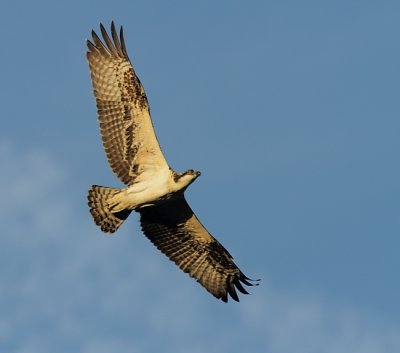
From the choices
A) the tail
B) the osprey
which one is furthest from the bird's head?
the tail

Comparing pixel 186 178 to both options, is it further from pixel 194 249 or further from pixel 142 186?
pixel 194 249

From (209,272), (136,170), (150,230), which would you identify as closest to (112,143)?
(136,170)

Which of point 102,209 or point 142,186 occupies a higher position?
point 142,186

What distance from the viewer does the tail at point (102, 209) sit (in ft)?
73.1

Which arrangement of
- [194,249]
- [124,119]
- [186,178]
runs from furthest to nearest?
[194,249] < [124,119] < [186,178]

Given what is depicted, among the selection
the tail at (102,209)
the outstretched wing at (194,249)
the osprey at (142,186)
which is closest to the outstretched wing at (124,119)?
the osprey at (142,186)

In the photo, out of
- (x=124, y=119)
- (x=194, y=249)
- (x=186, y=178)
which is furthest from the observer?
(x=194, y=249)

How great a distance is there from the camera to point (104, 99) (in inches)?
907

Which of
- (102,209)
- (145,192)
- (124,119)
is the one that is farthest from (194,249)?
(124,119)

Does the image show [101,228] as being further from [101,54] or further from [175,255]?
[101,54]

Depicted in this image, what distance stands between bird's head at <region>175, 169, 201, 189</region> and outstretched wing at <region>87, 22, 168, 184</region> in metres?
0.61

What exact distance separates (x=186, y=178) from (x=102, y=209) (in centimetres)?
194

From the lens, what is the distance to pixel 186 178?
21.7 m

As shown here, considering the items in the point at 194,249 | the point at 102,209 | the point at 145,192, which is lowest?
the point at 102,209
